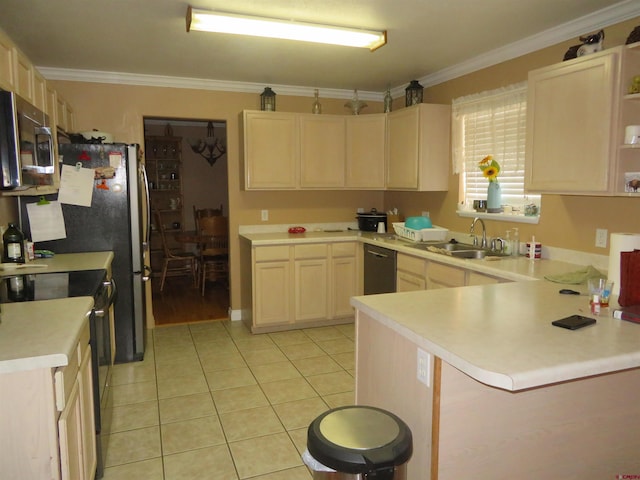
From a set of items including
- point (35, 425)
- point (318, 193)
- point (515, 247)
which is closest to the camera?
point (35, 425)

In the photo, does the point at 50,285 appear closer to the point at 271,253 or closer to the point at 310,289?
the point at 271,253

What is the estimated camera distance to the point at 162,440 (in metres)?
2.61

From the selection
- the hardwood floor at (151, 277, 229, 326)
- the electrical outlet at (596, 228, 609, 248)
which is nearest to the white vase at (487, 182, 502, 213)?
the electrical outlet at (596, 228, 609, 248)

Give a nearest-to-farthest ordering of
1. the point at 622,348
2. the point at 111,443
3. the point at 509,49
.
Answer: the point at 622,348 → the point at 111,443 → the point at 509,49

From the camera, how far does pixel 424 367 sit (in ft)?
5.23

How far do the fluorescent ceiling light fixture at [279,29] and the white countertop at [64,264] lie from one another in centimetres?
159

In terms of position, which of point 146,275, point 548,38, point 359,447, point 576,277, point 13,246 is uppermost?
point 548,38

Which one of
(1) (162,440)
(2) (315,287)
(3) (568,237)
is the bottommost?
(1) (162,440)

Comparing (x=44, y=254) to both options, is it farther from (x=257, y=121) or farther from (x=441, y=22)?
(x=441, y=22)

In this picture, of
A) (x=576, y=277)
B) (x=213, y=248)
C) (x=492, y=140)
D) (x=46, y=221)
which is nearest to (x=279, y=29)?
(x=492, y=140)

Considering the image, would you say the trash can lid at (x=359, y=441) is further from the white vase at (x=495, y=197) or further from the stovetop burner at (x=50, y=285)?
the white vase at (x=495, y=197)

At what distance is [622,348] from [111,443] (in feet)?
8.17

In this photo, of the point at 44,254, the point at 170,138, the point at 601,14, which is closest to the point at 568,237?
the point at 601,14

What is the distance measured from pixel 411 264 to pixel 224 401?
180 cm
